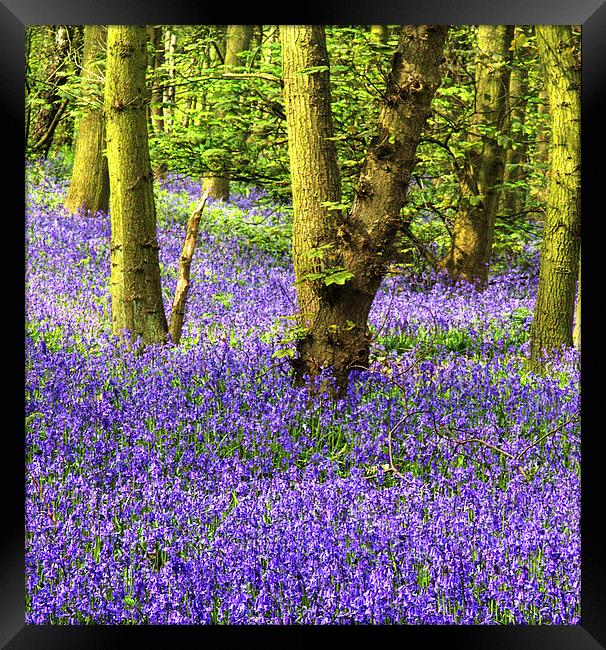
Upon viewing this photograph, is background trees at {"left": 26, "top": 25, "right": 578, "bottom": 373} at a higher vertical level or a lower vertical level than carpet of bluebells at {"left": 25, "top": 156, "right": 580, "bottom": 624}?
higher

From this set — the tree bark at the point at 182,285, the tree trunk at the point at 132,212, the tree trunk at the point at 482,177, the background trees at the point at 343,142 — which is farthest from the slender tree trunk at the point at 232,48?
the tree trunk at the point at 132,212

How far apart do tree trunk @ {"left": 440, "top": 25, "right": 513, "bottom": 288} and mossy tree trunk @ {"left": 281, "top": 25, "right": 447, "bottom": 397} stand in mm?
3812

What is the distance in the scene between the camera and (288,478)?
4.22 m

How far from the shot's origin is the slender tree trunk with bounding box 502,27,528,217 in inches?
351

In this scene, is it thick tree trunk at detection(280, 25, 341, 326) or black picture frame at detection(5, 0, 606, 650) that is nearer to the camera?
black picture frame at detection(5, 0, 606, 650)

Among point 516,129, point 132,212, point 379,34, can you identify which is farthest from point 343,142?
point 132,212

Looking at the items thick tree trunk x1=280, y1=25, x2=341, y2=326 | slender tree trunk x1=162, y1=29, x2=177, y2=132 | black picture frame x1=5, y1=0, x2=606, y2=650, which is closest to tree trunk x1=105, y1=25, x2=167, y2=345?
slender tree trunk x1=162, y1=29, x2=177, y2=132

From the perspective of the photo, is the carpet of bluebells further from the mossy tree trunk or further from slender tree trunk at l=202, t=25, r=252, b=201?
slender tree trunk at l=202, t=25, r=252, b=201

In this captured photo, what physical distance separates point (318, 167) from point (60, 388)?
2.13 m
